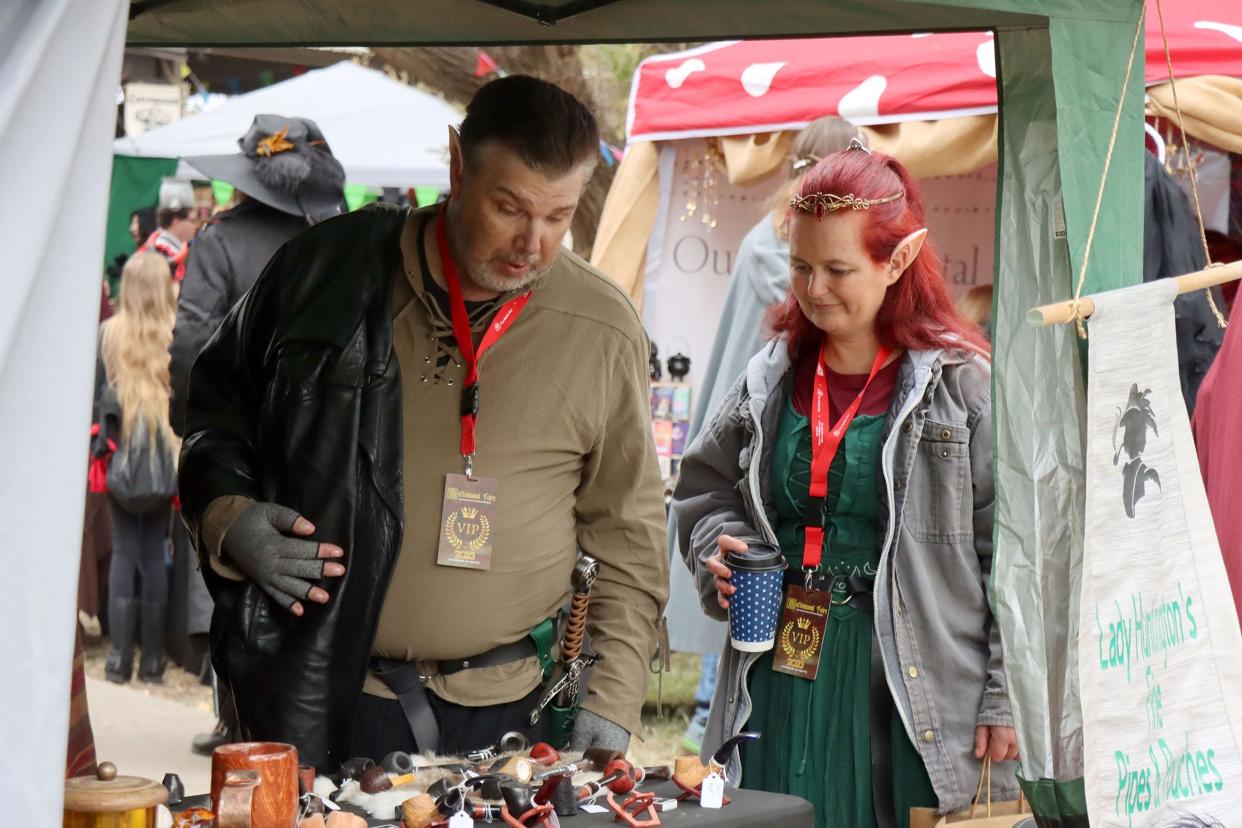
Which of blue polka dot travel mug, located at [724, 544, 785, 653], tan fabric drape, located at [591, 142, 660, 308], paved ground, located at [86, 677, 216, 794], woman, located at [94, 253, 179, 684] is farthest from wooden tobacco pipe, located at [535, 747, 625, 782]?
woman, located at [94, 253, 179, 684]

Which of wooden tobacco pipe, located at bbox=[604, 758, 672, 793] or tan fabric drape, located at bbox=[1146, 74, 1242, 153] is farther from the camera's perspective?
tan fabric drape, located at bbox=[1146, 74, 1242, 153]

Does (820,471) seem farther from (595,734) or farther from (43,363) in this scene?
(43,363)

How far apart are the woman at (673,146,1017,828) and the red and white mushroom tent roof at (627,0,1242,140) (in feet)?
7.33

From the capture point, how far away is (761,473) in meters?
2.90

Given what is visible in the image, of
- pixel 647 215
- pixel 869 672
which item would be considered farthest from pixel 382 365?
pixel 647 215

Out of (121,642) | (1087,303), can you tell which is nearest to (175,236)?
(121,642)

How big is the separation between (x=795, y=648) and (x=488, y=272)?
92cm

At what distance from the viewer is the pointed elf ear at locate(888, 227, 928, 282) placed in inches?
109

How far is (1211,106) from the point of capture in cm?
472

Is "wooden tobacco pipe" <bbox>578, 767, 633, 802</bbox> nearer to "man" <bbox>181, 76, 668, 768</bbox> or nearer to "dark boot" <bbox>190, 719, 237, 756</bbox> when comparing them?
"man" <bbox>181, 76, 668, 768</bbox>

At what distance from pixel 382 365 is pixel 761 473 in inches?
30.9

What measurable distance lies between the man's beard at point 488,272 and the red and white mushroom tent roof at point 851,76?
101 inches

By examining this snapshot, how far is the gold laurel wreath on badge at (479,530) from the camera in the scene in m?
2.63

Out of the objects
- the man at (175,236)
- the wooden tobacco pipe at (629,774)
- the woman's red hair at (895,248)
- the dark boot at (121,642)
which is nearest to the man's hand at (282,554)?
the wooden tobacco pipe at (629,774)
